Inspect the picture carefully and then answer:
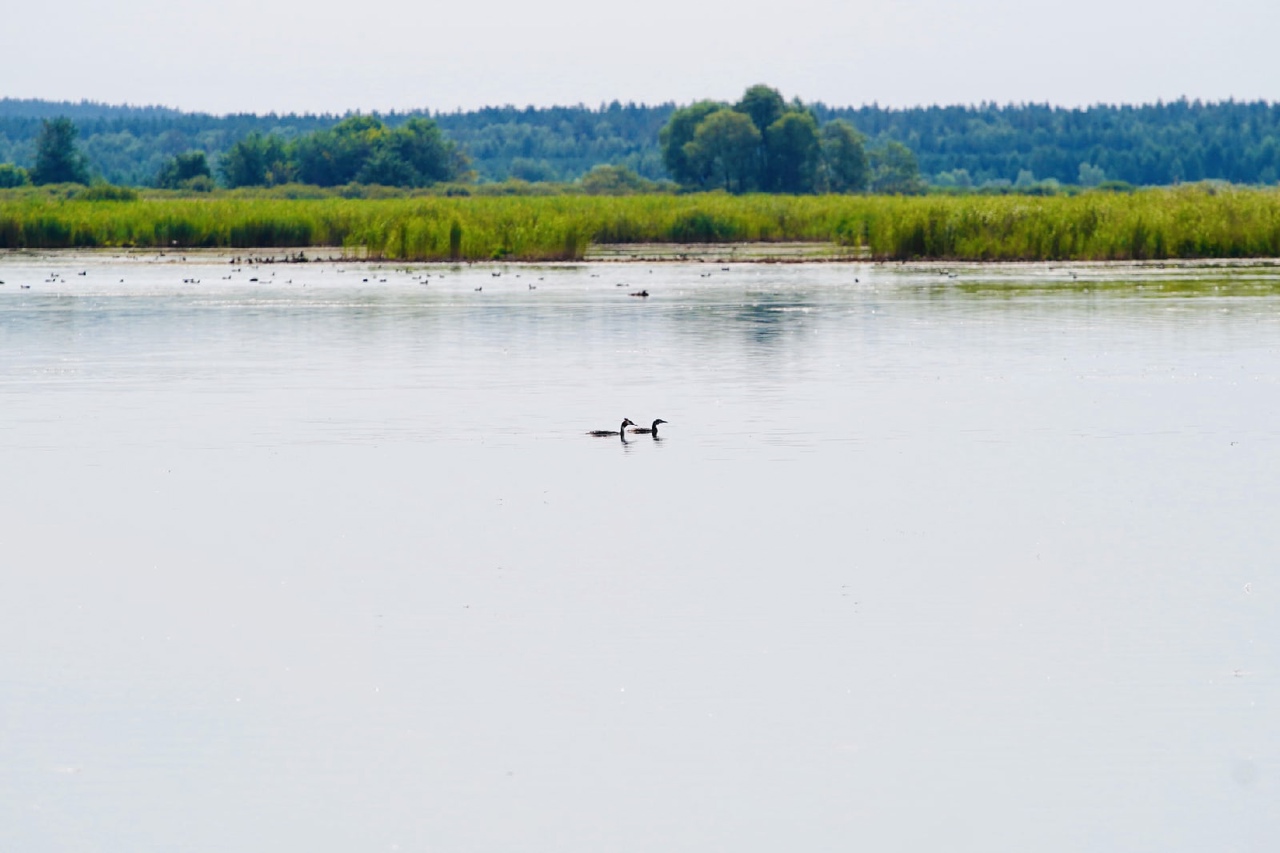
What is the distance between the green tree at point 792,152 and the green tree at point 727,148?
114 cm

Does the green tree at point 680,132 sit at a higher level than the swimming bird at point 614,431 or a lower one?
higher

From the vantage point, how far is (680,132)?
427 feet

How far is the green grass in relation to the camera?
45125 mm

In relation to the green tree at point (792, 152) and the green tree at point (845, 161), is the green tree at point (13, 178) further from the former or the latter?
the green tree at point (845, 161)

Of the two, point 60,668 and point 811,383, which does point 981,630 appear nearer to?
point 60,668

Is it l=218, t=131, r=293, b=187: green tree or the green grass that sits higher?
l=218, t=131, r=293, b=187: green tree

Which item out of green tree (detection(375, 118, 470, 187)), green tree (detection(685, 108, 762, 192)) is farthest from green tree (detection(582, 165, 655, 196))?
green tree (detection(375, 118, 470, 187))

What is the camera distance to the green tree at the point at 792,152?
121812 mm

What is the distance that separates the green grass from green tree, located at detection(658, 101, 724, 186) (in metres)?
55.5

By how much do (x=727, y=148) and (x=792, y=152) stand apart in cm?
433

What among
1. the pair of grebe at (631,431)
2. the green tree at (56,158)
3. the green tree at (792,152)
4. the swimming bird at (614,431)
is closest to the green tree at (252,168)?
the green tree at (56,158)

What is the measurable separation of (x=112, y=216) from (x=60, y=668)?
5330 cm

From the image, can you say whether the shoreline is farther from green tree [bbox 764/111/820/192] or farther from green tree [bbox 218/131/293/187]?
green tree [bbox 218/131/293/187]

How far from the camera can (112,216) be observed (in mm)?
59438
